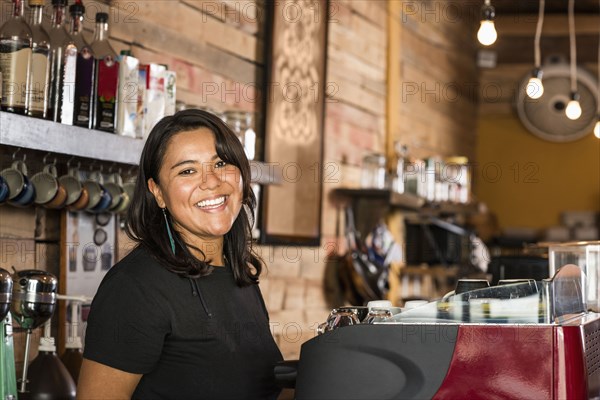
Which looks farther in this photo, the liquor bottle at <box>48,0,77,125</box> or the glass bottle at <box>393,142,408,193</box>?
the glass bottle at <box>393,142,408,193</box>

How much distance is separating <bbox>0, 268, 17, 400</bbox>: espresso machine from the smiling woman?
1.02 feet

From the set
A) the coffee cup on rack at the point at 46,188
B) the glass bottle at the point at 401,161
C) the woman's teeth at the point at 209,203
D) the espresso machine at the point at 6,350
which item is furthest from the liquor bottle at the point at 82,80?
the glass bottle at the point at 401,161

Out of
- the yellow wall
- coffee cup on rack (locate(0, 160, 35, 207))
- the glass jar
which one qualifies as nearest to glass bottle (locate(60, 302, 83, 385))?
coffee cup on rack (locate(0, 160, 35, 207))

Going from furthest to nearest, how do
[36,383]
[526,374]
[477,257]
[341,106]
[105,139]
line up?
[477,257] → [341,106] → [105,139] → [36,383] → [526,374]

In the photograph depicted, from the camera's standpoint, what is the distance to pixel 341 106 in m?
4.89

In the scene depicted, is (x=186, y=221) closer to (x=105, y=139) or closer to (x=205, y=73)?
(x=105, y=139)

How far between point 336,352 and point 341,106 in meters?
3.29

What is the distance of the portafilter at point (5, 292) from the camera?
215 centimetres

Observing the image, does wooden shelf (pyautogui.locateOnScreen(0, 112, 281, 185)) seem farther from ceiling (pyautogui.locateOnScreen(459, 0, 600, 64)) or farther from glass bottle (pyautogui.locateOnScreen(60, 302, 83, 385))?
ceiling (pyautogui.locateOnScreen(459, 0, 600, 64))

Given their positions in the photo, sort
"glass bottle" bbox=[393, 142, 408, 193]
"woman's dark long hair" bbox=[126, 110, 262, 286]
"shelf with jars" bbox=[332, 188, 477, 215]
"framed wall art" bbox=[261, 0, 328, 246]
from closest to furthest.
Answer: "woman's dark long hair" bbox=[126, 110, 262, 286]
"framed wall art" bbox=[261, 0, 328, 246]
"shelf with jars" bbox=[332, 188, 477, 215]
"glass bottle" bbox=[393, 142, 408, 193]

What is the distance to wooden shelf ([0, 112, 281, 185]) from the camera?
2281 millimetres

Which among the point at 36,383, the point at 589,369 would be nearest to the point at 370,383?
the point at 589,369

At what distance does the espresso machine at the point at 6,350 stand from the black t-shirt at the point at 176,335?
0.35 meters

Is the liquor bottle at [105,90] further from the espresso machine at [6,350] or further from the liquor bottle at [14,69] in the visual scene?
the espresso machine at [6,350]
